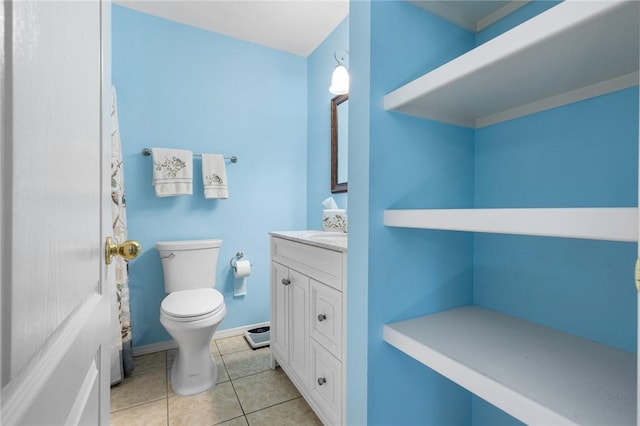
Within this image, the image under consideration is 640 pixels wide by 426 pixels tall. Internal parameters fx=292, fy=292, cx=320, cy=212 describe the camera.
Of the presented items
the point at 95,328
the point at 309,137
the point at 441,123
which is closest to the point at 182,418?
the point at 95,328

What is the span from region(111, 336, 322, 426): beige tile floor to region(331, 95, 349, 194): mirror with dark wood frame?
1338 millimetres

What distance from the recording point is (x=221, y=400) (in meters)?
1.58

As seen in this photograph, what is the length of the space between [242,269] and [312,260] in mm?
1116

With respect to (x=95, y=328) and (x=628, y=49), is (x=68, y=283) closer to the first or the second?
(x=95, y=328)

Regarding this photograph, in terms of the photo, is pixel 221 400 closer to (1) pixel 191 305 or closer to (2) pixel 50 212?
(1) pixel 191 305

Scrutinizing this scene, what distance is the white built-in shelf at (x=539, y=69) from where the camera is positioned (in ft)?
1.69

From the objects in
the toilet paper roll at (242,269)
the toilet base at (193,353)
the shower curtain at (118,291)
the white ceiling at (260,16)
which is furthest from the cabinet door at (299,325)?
the white ceiling at (260,16)

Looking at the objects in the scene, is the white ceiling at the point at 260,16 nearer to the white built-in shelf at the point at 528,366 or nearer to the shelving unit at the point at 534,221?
the shelving unit at the point at 534,221

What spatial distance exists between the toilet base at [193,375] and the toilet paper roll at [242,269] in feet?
2.17

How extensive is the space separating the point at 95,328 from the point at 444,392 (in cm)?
107

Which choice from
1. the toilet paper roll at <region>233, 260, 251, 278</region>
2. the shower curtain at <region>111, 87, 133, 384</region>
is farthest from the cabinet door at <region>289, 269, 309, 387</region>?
the shower curtain at <region>111, 87, 133, 384</region>

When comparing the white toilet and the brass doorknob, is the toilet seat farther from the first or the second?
the brass doorknob

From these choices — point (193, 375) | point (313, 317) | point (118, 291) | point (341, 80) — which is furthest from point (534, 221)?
point (118, 291)

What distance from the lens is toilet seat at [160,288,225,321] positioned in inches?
63.4
